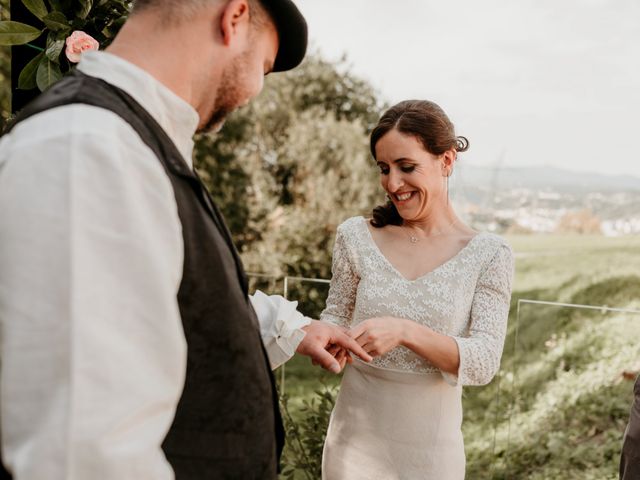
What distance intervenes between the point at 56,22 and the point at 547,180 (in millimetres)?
8084

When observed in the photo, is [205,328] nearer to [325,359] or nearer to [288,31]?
[288,31]

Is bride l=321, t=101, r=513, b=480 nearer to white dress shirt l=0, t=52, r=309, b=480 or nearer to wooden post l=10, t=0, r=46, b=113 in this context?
wooden post l=10, t=0, r=46, b=113

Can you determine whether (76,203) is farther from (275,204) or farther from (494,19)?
(494,19)

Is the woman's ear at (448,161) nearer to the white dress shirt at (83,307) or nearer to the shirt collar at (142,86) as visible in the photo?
the shirt collar at (142,86)

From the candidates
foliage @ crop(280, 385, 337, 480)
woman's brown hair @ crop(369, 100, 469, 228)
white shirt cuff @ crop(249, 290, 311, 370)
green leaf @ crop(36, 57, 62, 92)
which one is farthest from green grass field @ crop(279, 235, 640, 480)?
green leaf @ crop(36, 57, 62, 92)

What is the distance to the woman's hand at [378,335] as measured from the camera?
1.83 metres

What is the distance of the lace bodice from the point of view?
198 cm

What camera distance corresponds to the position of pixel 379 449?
6.80ft

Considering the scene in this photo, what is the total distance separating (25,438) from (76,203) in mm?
269

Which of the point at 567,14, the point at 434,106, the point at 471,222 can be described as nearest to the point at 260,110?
the point at 471,222

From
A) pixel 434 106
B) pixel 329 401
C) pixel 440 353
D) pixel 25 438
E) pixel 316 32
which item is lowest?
pixel 329 401

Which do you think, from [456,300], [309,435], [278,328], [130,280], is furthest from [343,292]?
[309,435]

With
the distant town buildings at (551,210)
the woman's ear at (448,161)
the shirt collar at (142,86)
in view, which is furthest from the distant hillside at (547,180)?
the shirt collar at (142,86)

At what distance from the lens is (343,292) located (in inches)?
88.5
